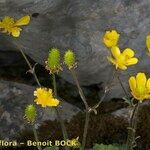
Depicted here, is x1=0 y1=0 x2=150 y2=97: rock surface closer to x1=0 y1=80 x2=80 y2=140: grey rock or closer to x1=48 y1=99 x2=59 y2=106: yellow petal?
x1=0 y1=80 x2=80 y2=140: grey rock

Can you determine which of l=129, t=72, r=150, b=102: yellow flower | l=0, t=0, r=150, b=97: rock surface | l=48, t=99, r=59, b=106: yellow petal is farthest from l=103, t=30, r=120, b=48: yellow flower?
l=0, t=0, r=150, b=97: rock surface

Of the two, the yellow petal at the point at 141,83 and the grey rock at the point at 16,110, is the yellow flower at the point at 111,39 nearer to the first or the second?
the yellow petal at the point at 141,83

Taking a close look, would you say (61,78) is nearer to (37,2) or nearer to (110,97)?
(110,97)

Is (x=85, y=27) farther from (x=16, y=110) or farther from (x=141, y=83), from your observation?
(x=141, y=83)


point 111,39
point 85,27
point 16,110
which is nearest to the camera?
point 111,39

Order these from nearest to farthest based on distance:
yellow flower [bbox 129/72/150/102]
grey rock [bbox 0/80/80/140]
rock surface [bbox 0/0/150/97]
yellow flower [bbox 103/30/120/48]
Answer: yellow flower [bbox 129/72/150/102] → yellow flower [bbox 103/30/120/48] → rock surface [bbox 0/0/150/97] → grey rock [bbox 0/80/80/140]

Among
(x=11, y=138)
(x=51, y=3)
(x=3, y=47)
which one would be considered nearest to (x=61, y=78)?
(x=3, y=47)

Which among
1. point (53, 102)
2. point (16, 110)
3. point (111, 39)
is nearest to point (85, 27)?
point (16, 110)
